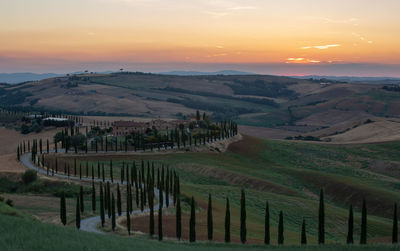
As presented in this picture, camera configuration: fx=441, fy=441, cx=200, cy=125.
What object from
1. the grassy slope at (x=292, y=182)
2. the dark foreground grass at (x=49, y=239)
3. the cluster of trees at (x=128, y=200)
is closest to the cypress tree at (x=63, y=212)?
the cluster of trees at (x=128, y=200)

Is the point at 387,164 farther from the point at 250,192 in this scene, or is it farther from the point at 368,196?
the point at 250,192

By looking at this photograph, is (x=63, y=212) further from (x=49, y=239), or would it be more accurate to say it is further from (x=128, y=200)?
(x=49, y=239)

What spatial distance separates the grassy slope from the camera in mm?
52206

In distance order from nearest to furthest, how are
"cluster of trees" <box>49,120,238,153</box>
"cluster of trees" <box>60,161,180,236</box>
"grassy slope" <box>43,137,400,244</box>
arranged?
"cluster of trees" <box>60,161,180,236</box> → "grassy slope" <box>43,137,400,244</box> → "cluster of trees" <box>49,120,238,153</box>

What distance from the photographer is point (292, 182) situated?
259 feet

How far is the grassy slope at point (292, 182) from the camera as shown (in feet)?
171

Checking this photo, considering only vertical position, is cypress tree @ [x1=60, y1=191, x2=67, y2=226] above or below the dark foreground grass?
below

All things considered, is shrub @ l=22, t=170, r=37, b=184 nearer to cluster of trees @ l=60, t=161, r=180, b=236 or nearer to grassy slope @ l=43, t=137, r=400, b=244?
cluster of trees @ l=60, t=161, r=180, b=236

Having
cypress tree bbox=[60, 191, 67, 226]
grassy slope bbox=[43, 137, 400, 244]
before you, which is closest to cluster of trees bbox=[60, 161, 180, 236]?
cypress tree bbox=[60, 191, 67, 226]

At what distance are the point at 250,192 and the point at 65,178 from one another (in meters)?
29.6

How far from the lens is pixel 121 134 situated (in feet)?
406

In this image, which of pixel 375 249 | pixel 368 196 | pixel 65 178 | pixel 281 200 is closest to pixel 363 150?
pixel 368 196

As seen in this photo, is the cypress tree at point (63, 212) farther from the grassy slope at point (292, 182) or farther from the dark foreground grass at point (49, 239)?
the grassy slope at point (292, 182)

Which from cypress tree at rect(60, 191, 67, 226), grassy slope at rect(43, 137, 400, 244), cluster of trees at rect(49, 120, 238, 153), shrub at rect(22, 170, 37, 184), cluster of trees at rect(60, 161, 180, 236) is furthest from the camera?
cluster of trees at rect(49, 120, 238, 153)
